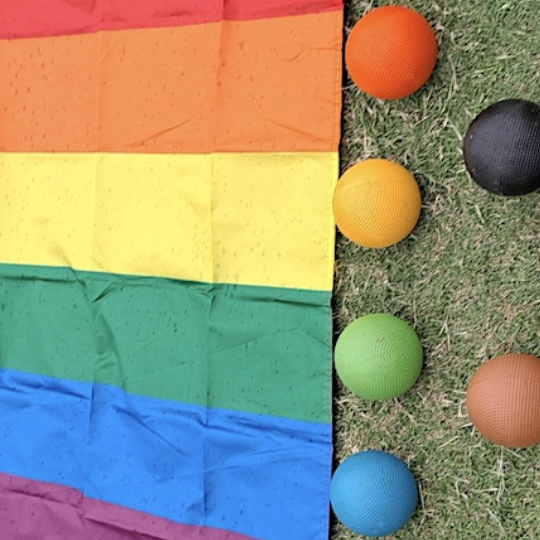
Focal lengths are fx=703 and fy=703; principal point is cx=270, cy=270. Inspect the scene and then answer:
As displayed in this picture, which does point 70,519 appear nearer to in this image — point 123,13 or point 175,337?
point 175,337

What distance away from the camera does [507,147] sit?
3.85ft

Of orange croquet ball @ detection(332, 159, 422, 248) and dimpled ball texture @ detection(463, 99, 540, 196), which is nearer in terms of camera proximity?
dimpled ball texture @ detection(463, 99, 540, 196)

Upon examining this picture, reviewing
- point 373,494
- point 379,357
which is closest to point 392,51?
point 379,357

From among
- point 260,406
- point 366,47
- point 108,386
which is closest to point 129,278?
point 108,386

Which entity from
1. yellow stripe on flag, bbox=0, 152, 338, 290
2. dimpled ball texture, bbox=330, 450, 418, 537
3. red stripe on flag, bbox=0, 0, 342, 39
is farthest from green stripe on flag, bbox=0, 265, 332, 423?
red stripe on flag, bbox=0, 0, 342, 39

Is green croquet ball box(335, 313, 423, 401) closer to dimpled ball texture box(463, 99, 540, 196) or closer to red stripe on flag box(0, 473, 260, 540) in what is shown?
dimpled ball texture box(463, 99, 540, 196)

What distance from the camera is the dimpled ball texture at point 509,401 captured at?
1.18 m

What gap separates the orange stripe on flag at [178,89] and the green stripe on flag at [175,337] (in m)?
0.32

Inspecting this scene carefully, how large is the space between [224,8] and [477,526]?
1198mm

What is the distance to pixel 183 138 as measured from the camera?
1.58 meters

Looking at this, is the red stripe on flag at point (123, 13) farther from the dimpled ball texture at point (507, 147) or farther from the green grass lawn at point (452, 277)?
the dimpled ball texture at point (507, 147)

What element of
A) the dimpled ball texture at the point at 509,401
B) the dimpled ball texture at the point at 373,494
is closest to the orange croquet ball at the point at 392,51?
the dimpled ball texture at the point at 509,401

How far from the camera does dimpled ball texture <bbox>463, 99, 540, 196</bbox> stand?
117cm

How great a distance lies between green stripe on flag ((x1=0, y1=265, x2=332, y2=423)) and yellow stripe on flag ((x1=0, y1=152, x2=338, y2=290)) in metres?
0.03
